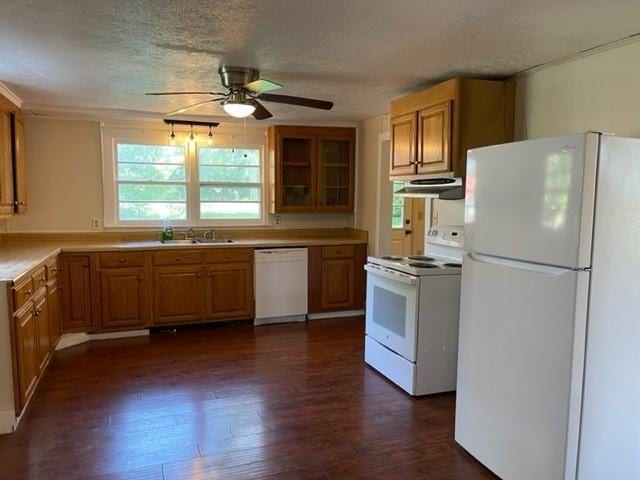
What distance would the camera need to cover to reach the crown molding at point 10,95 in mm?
3686

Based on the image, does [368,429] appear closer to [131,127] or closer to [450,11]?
[450,11]

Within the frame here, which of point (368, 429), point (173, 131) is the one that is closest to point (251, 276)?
point (173, 131)

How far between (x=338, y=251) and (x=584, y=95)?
9.83ft

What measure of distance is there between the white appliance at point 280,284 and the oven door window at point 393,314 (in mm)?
1397

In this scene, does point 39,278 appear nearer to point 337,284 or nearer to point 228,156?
point 228,156

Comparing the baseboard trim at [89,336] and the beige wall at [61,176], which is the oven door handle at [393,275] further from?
the beige wall at [61,176]

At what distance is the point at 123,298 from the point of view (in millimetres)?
4535

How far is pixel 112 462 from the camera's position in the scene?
8.05 feet

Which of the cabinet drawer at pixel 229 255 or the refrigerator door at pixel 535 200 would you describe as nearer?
the refrigerator door at pixel 535 200

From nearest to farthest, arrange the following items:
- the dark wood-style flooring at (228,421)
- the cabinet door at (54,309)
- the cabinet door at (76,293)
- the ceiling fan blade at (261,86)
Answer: the dark wood-style flooring at (228,421) → the ceiling fan blade at (261,86) → the cabinet door at (54,309) → the cabinet door at (76,293)

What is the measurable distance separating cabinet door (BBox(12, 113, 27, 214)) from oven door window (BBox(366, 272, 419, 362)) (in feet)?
10.6

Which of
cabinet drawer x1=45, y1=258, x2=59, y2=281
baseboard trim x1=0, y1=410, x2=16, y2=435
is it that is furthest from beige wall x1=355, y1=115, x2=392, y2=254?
baseboard trim x1=0, y1=410, x2=16, y2=435

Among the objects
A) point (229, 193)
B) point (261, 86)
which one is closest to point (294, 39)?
point (261, 86)

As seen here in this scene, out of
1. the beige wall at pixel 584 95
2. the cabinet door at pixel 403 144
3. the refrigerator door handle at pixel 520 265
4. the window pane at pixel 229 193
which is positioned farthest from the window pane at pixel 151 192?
the refrigerator door handle at pixel 520 265
